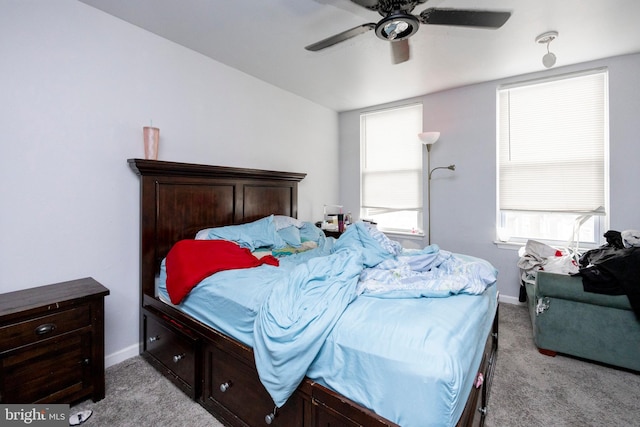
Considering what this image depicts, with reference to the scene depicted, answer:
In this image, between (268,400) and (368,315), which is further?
(268,400)

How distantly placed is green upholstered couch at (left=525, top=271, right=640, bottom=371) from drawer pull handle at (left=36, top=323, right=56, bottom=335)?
323cm

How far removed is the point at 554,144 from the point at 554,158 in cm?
15

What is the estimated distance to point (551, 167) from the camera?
315 cm

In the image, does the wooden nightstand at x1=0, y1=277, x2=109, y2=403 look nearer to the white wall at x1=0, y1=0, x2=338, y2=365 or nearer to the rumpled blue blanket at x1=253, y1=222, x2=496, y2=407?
the white wall at x1=0, y1=0, x2=338, y2=365

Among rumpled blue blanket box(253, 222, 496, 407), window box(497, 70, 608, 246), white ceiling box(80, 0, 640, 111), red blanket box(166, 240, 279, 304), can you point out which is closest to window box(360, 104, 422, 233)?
white ceiling box(80, 0, 640, 111)

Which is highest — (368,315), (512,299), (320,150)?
(320,150)

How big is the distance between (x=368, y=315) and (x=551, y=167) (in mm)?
3106

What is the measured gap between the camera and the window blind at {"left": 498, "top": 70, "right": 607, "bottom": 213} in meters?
2.95

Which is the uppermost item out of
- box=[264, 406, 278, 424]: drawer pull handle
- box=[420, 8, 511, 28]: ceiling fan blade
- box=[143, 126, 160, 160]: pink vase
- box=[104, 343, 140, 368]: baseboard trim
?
box=[420, 8, 511, 28]: ceiling fan blade

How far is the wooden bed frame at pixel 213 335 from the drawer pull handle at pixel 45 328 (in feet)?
1.89

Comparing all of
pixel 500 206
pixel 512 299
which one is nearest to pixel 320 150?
pixel 500 206

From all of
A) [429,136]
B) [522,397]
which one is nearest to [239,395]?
[522,397]

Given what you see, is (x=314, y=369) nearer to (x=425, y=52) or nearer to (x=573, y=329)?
(x=573, y=329)

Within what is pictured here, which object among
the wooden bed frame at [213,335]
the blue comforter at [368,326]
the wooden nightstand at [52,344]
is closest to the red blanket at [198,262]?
the blue comforter at [368,326]
